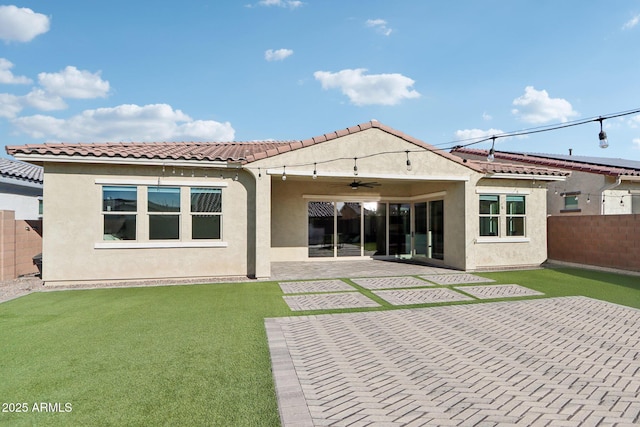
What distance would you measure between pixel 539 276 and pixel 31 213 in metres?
21.8

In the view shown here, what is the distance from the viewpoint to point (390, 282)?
34.6 ft

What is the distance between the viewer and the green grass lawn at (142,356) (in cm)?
349

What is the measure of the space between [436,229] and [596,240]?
20.5 feet

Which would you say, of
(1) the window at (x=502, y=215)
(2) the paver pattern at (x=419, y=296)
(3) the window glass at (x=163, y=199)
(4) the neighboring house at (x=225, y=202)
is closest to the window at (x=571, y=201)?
(4) the neighboring house at (x=225, y=202)

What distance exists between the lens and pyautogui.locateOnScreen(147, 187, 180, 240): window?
1054 cm

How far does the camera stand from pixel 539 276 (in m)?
11.7

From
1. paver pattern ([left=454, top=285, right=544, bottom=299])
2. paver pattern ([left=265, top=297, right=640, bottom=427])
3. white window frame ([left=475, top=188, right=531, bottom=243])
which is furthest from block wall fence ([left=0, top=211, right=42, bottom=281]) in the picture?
white window frame ([left=475, top=188, right=531, bottom=243])

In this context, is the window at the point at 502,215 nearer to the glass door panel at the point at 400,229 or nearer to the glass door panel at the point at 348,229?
the glass door panel at the point at 400,229

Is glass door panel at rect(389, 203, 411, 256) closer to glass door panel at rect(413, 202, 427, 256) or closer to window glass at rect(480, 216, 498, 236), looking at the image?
glass door panel at rect(413, 202, 427, 256)

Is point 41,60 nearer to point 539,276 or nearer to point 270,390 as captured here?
point 270,390

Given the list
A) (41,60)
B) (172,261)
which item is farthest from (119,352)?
(41,60)

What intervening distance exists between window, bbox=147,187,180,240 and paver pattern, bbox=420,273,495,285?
28.2 ft

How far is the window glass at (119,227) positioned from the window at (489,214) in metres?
13.0

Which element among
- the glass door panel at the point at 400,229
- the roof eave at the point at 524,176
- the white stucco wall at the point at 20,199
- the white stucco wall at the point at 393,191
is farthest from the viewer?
the glass door panel at the point at 400,229
